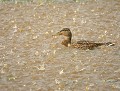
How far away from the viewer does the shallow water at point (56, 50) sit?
13203 millimetres

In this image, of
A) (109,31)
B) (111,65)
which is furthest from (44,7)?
(111,65)

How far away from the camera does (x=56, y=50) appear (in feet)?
56.3

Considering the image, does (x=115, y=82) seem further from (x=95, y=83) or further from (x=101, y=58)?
(x=101, y=58)

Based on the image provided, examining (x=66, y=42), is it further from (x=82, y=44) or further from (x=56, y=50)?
(x=82, y=44)

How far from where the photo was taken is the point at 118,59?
1566 centimetres

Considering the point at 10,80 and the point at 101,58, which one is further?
the point at 101,58

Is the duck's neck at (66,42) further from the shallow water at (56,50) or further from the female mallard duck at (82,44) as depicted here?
the shallow water at (56,50)

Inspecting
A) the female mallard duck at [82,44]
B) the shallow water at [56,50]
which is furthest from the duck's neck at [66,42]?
the shallow water at [56,50]

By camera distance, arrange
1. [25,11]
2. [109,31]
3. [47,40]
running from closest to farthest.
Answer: [47,40]
[109,31]
[25,11]

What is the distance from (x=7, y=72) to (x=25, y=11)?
11.5 meters

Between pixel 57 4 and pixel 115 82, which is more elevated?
pixel 57 4

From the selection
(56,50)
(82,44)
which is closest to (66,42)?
(56,50)

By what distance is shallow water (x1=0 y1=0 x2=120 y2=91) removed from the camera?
520 inches

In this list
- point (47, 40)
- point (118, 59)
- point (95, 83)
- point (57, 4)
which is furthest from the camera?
point (57, 4)
